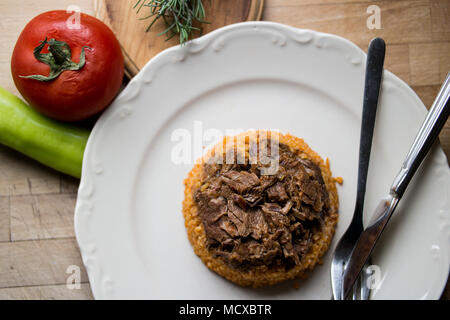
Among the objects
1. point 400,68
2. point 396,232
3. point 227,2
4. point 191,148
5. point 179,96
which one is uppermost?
point 227,2

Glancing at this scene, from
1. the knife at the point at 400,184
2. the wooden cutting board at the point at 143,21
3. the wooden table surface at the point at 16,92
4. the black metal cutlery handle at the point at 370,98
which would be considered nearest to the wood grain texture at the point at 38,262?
the wooden table surface at the point at 16,92

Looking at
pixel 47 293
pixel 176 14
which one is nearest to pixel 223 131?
pixel 176 14

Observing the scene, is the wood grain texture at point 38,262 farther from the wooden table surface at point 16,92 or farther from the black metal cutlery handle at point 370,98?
the black metal cutlery handle at point 370,98

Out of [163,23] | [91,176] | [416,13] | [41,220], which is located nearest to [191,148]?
[91,176]

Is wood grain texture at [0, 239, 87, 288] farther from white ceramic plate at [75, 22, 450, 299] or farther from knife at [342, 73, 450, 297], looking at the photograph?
knife at [342, 73, 450, 297]

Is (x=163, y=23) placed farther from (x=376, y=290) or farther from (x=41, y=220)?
(x=376, y=290)

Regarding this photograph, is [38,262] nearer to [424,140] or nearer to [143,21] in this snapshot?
[143,21]
